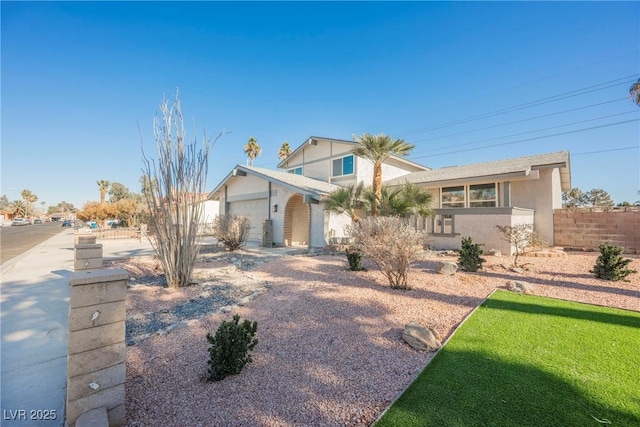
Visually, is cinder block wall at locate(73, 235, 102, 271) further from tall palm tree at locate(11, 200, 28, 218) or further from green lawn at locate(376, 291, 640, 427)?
tall palm tree at locate(11, 200, 28, 218)

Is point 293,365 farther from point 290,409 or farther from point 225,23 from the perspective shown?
point 225,23

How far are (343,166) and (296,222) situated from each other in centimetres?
525

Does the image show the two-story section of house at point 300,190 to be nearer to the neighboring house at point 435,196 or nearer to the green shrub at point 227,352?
the neighboring house at point 435,196

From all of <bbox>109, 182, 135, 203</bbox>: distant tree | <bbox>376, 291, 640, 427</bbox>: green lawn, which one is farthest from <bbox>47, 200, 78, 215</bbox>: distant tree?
<bbox>376, 291, 640, 427</bbox>: green lawn

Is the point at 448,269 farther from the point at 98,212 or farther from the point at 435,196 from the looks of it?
the point at 98,212

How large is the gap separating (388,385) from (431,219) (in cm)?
1308

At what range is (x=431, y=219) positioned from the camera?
14797mm

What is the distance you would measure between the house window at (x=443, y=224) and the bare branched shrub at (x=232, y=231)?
10.2 metres

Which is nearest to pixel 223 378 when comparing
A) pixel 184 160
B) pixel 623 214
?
pixel 184 160

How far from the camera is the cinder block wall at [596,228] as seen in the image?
12.3 m

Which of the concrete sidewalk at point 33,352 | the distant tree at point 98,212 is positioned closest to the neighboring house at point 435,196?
the concrete sidewalk at point 33,352

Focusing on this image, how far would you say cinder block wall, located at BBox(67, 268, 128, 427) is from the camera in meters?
2.24

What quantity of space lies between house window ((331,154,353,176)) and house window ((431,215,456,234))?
659 centimetres

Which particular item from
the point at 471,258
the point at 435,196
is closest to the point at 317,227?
the point at 435,196
